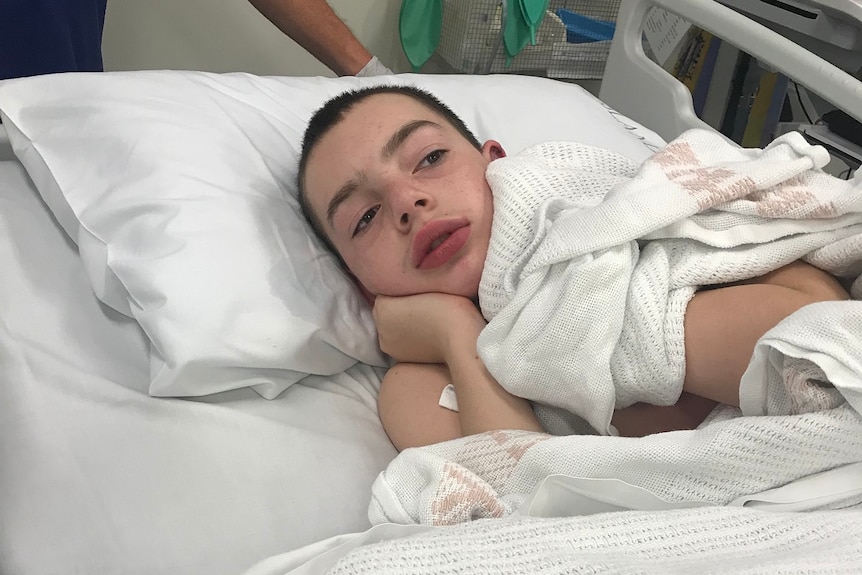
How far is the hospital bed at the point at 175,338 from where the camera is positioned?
0.75 m

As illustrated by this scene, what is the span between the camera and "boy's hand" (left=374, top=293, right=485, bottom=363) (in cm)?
93

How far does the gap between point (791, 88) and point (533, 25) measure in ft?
2.99

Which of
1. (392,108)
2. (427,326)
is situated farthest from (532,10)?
(427,326)

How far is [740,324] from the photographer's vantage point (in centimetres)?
74

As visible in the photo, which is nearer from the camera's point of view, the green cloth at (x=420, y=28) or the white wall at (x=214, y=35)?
the white wall at (x=214, y=35)

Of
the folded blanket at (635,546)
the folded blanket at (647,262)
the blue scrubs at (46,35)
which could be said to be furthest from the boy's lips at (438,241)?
the blue scrubs at (46,35)

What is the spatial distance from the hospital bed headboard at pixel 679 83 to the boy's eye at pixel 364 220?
0.74 metres

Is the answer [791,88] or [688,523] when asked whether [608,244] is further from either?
[791,88]

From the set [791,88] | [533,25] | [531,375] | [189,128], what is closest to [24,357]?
[189,128]

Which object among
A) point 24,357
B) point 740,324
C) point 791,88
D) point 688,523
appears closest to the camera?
point 688,523

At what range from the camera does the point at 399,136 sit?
100 cm

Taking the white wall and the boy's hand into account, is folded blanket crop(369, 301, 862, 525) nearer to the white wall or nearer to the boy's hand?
the boy's hand

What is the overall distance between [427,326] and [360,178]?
214 millimetres

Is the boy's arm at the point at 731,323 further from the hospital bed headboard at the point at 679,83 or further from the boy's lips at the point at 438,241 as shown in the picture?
the hospital bed headboard at the point at 679,83
